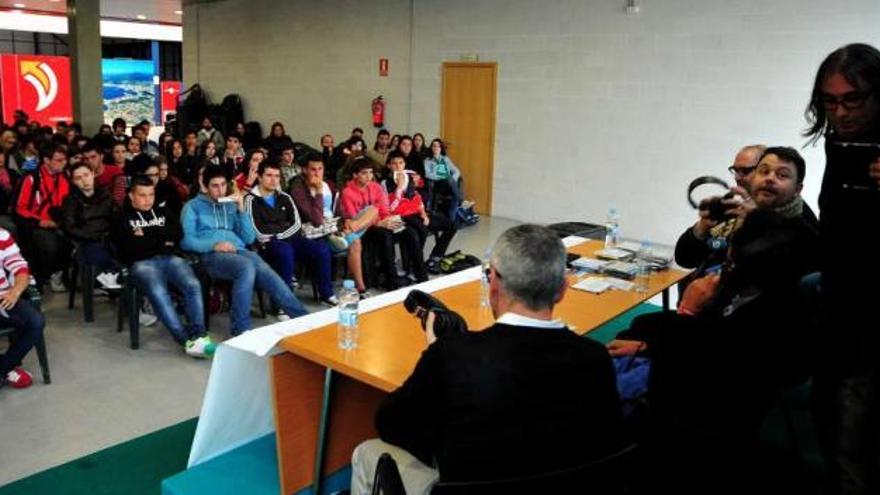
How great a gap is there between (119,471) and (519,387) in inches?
81.1

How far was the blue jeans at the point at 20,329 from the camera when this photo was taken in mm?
3549

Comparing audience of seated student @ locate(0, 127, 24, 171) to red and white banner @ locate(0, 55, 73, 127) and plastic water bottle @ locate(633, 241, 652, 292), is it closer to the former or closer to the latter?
plastic water bottle @ locate(633, 241, 652, 292)

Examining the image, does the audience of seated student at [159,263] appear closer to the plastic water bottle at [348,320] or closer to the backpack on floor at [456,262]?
the plastic water bottle at [348,320]

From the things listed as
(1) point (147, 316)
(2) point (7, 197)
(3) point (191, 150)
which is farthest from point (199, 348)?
(3) point (191, 150)

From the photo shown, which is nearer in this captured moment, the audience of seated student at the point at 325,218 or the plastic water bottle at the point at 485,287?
the plastic water bottle at the point at 485,287

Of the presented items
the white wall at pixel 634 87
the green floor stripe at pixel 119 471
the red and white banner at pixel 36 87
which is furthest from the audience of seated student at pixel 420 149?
the red and white banner at pixel 36 87

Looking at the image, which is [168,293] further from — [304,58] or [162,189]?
[304,58]

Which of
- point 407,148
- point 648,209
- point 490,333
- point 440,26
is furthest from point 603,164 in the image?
point 490,333

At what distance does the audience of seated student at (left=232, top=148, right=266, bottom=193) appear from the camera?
209 inches

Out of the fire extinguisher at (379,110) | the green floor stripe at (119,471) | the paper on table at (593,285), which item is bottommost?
the green floor stripe at (119,471)

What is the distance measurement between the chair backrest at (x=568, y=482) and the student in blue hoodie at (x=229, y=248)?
10.2ft

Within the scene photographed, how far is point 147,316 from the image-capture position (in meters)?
4.70

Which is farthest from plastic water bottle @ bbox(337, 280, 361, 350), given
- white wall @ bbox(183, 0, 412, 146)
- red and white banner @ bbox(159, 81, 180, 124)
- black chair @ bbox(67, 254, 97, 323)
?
red and white banner @ bbox(159, 81, 180, 124)

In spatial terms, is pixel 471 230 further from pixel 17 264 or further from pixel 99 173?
pixel 17 264
